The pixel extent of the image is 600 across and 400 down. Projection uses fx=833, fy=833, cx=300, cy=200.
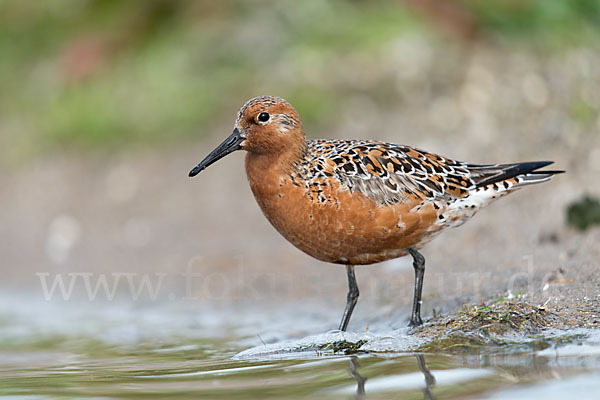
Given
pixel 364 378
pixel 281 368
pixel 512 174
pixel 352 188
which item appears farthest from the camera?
pixel 512 174

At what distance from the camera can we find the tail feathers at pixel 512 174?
25.8 feet

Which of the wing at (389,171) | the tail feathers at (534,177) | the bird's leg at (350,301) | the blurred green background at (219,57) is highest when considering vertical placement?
the blurred green background at (219,57)

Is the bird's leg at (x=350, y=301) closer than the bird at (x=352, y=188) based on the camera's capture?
No

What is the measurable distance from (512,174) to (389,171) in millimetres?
1240

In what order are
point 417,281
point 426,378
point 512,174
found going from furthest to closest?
point 512,174
point 417,281
point 426,378

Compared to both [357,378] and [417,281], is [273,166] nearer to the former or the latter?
[417,281]

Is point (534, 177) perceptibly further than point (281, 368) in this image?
Yes

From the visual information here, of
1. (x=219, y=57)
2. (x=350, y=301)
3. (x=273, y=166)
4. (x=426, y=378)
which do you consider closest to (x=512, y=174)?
(x=350, y=301)

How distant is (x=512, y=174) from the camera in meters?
7.87

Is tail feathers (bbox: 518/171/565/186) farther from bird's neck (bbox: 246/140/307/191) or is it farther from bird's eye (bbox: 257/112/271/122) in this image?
bird's eye (bbox: 257/112/271/122)

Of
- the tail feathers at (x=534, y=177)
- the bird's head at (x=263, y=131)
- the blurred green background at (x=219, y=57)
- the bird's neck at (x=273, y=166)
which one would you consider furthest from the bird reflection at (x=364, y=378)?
the blurred green background at (x=219, y=57)

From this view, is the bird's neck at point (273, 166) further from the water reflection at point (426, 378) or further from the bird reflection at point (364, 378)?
the water reflection at point (426, 378)

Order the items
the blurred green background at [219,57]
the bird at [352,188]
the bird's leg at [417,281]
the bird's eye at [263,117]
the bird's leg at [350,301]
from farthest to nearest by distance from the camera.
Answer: the blurred green background at [219,57] → the bird's leg at [350,301] → the bird's eye at [263,117] → the bird's leg at [417,281] → the bird at [352,188]

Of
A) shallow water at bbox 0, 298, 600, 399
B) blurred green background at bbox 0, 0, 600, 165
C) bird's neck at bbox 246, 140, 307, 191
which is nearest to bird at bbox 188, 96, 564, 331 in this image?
bird's neck at bbox 246, 140, 307, 191
